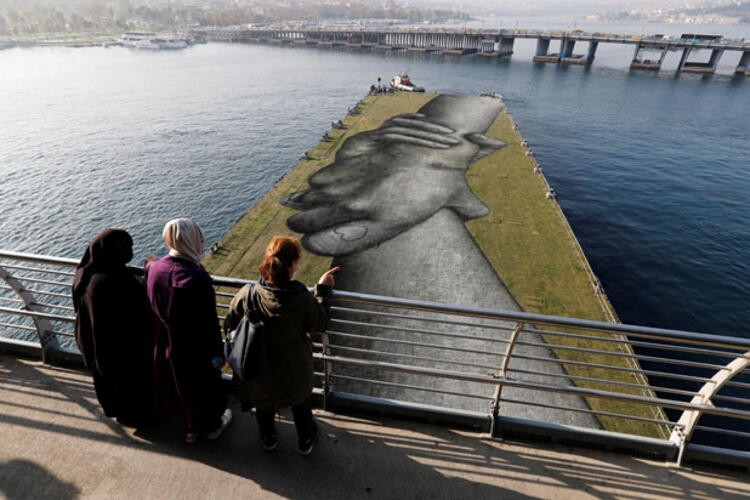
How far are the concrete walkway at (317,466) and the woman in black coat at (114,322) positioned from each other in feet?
Answer: 2.02

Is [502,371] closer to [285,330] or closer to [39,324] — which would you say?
[285,330]

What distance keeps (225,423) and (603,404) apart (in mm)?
12443

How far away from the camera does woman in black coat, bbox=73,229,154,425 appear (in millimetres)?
3850

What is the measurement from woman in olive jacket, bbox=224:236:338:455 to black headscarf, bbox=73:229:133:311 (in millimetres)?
1159

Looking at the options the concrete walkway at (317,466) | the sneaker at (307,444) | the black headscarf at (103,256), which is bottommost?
the concrete walkway at (317,466)

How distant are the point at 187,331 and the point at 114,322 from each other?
0.75 m

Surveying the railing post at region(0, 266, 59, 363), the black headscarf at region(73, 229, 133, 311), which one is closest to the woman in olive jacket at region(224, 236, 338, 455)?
the black headscarf at region(73, 229, 133, 311)

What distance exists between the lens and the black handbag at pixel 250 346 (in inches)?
145

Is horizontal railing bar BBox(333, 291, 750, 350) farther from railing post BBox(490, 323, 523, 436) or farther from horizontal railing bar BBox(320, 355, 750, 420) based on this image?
horizontal railing bar BBox(320, 355, 750, 420)

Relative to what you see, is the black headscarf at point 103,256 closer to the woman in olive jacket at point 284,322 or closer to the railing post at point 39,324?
the woman in olive jacket at point 284,322

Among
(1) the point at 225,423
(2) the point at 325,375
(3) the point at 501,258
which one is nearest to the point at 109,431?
(1) the point at 225,423

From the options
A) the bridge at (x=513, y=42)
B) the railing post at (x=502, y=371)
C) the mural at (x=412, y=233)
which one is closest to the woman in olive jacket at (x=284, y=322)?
the railing post at (x=502, y=371)

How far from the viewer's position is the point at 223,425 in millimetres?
4734

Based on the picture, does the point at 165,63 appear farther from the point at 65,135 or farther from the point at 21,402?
the point at 21,402
